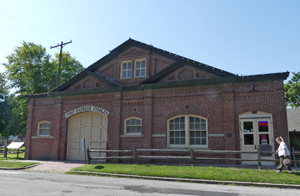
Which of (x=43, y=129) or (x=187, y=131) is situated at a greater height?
(x=43, y=129)

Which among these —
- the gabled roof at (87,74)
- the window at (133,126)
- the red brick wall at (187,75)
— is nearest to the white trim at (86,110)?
the window at (133,126)

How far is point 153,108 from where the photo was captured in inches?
631

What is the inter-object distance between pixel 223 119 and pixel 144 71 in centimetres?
646

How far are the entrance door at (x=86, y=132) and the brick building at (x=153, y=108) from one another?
0.07 meters

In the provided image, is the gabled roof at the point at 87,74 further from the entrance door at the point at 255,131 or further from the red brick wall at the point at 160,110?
the entrance door at the point at 255,131

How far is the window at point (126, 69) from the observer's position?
18.0 metres

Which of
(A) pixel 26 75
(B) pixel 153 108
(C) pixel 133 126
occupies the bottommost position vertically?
(C) pixel 133 126

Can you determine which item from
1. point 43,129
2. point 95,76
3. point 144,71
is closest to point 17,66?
point 43,129

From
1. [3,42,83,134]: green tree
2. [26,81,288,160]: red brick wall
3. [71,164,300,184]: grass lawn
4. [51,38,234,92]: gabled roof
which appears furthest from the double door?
[3,42,83,134]: green tree

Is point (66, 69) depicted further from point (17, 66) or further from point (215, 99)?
point (215, 99)

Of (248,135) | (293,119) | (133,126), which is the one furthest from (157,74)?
(293,119)

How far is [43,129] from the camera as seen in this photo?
19375 millimetres

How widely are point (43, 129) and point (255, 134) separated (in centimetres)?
1499

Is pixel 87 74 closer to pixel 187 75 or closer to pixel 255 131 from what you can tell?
pixel 187 75
